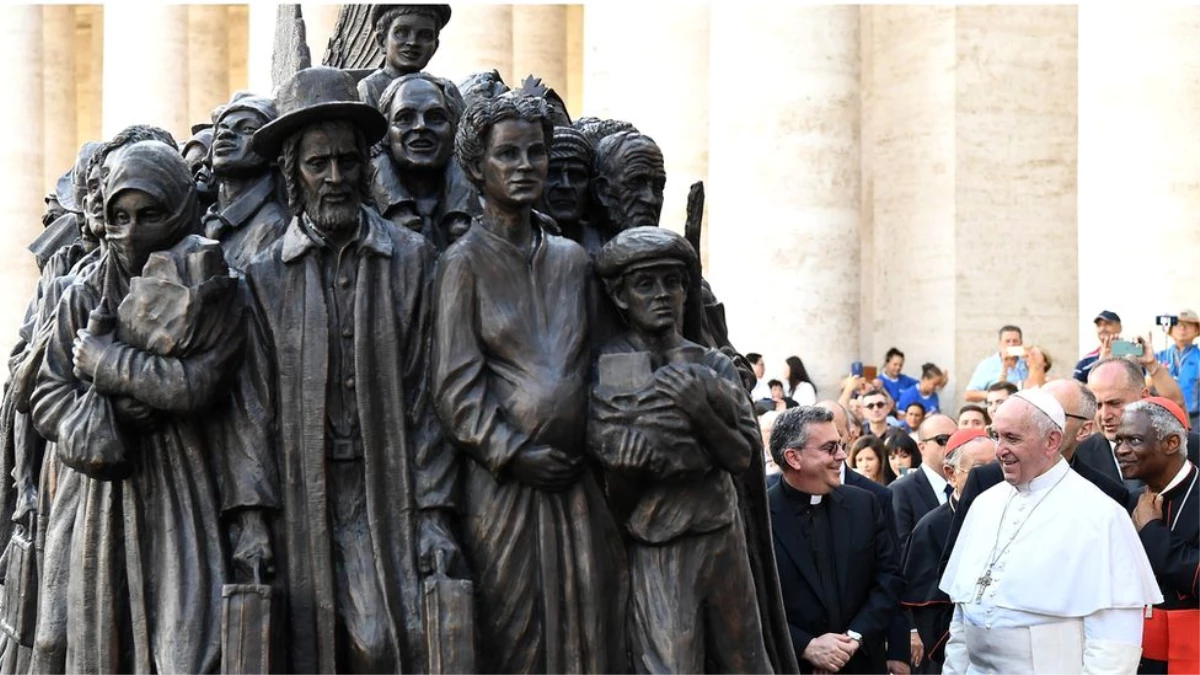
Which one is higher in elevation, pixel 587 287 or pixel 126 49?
pixel 126 49

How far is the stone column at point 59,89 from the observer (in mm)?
35438

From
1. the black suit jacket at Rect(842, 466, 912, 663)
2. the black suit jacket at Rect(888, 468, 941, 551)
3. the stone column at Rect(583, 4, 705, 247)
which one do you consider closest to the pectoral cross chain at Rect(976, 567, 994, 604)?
the black suit jacket at Rect(842, 466, 912, 663)

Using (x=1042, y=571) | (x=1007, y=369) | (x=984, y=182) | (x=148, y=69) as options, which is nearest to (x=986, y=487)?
(x=1042, y=571)

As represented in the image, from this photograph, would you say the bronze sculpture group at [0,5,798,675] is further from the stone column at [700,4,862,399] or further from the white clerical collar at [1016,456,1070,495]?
the stone column at [700,4,862,399]

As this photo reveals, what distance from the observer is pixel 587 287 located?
22.2ft

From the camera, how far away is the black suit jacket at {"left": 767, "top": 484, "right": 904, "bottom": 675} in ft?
28.5

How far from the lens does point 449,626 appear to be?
6.35m

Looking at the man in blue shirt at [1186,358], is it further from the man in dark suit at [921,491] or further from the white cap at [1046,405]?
the white cap at [1046,405]

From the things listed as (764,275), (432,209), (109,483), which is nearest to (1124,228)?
(764,275)

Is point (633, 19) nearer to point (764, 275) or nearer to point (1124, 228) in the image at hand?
→ point (764, 275)

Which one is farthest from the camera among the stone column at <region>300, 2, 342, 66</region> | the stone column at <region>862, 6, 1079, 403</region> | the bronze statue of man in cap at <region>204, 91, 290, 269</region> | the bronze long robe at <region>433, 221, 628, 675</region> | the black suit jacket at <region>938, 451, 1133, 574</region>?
the stone column at <region>300, 2, 342, 66</region>

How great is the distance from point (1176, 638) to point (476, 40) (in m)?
16.2

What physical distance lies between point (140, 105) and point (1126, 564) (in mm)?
23248

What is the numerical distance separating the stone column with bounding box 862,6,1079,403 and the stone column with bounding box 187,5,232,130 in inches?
580
